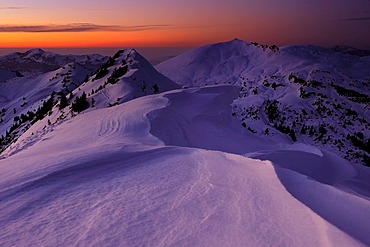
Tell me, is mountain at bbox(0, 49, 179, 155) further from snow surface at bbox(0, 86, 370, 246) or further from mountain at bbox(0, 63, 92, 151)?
snow surface at bbox(0, 86, 370, 246)

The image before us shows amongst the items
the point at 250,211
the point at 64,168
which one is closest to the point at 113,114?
the point at 64,168

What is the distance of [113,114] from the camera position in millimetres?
20000

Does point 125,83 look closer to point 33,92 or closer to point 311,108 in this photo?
point 311,108

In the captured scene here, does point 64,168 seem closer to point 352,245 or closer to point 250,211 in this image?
point 250,211

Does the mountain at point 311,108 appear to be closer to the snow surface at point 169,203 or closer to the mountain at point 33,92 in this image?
the snow surface at point 169,203

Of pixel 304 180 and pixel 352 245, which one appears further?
pixel 304 180

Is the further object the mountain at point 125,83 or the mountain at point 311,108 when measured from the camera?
the mountain at point 311,108

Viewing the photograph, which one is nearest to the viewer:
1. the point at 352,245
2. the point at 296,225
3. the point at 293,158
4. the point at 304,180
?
the point at 352,245

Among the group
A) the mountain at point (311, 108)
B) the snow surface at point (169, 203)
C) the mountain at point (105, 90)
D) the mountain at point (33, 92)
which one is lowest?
the mountain at point (311, 108)

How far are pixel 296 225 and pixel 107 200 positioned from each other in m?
3.42

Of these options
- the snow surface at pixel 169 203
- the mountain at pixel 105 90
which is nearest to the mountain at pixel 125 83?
the mountain at pixel 105 90

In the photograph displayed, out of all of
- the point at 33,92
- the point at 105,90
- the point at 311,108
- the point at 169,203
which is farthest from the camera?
the point at 33,92

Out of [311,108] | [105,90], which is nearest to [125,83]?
[105,90]

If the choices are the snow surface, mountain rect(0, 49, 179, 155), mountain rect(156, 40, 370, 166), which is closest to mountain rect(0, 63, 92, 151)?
mountain rect(0, 49, 179, 155)
